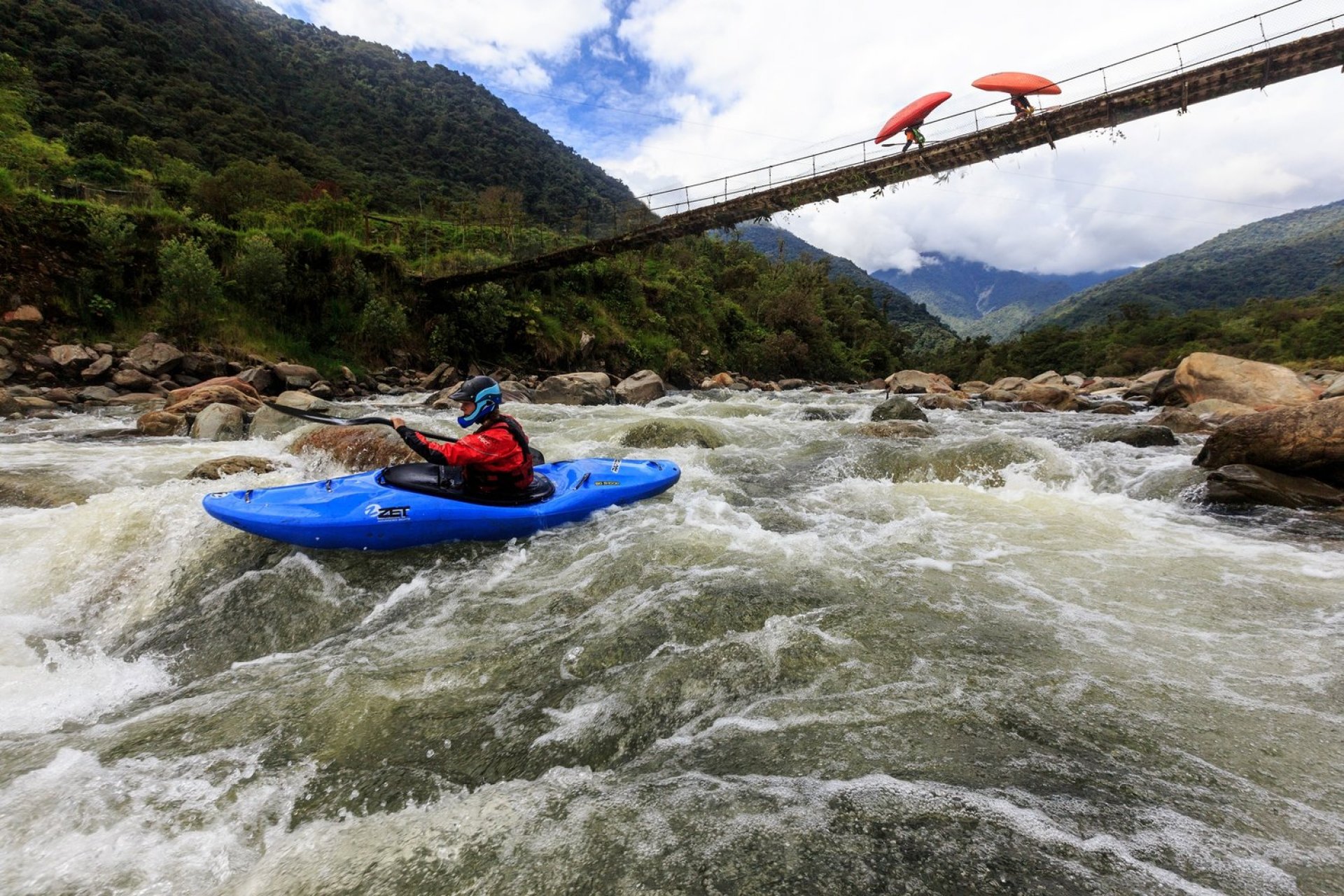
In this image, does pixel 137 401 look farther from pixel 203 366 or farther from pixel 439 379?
pixel 439 379

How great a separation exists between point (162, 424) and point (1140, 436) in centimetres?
1318

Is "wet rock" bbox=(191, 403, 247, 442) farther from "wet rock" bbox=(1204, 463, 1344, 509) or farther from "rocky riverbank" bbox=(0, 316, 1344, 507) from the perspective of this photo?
"wet rock" bbox=(1204, 463, 1344, 509)

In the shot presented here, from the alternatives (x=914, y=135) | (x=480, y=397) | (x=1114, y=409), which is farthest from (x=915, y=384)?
(x=480, y=397)

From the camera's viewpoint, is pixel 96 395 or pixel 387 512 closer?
pixel 387 512

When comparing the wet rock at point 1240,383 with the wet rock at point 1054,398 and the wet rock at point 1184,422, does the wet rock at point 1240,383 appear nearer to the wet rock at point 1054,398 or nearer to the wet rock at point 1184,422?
the wet rock at point 1184,422

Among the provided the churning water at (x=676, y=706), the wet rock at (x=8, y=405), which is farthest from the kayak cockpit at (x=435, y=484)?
the wet rock at (x=8, y=405)

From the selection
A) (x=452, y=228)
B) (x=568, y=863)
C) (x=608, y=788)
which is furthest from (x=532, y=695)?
(x=452, y=228)

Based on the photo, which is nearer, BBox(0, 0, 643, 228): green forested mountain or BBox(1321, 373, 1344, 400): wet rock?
BBox(1321, 373, 1344, 400): wet rock

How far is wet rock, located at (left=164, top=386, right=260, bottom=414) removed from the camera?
8570 mm

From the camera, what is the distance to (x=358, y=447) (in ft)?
19.7

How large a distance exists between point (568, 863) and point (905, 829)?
3.32 feet

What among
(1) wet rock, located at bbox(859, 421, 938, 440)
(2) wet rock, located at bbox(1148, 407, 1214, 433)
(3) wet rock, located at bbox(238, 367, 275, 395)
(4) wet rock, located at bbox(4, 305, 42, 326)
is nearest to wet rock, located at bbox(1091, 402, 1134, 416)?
(2) wet rock, located at bbox(1148, 407, 1214, 433)

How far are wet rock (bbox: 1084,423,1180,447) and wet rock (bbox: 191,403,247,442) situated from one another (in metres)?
11.8

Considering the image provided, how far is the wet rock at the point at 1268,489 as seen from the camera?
4.94 metres
